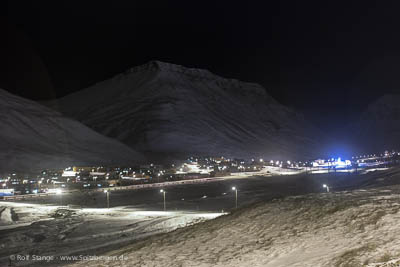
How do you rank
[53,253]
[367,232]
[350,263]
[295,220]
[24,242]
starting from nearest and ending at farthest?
1. [350,263]
2. [367,232]
3. [295,220]
4. [53,253]
5. [24,242]

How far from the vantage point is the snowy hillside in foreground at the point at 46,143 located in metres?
137

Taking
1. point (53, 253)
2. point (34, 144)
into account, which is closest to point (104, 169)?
point (34, 144)

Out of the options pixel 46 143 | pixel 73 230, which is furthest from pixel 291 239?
pixel 46 143

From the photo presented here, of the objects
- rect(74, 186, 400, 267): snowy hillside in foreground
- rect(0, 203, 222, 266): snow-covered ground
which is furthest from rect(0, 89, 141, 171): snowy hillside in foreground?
rect(74, 186, 400, 267): snowy hillside in foreground

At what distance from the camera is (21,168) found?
127 m

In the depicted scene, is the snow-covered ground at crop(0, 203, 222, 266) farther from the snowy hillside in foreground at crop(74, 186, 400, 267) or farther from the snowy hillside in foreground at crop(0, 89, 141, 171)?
the snowy hillside in foreground at crop(0, 89, 141, 171)

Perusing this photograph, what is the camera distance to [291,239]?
15109mm

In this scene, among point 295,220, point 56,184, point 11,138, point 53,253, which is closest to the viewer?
point 295,220

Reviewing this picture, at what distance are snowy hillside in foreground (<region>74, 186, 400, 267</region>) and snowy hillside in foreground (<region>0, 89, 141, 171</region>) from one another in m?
118

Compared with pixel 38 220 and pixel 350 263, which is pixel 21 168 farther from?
pixel 350 263

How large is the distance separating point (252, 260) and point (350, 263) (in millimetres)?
3461

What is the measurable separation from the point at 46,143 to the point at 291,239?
158192 millimetres

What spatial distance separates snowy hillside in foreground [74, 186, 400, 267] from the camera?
12.6m

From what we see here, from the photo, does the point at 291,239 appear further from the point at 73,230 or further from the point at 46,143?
the point at 46,143
